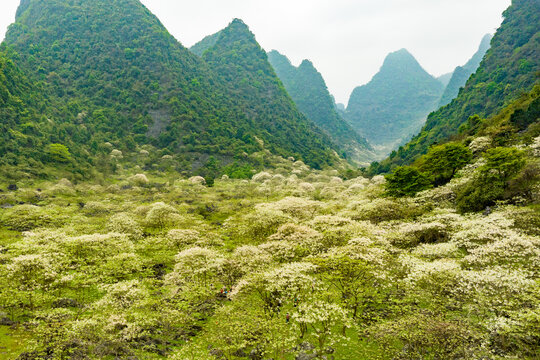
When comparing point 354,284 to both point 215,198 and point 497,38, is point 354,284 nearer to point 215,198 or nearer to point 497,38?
point 215,198

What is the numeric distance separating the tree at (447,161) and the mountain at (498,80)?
63427 millimetres

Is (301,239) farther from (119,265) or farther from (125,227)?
(125,227)

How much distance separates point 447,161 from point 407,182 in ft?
38.1

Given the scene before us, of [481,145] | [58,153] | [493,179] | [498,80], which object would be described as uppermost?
[498,80]

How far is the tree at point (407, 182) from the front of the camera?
5575cm

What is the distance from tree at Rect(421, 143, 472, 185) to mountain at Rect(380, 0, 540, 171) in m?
63.4

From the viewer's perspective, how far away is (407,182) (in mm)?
56812

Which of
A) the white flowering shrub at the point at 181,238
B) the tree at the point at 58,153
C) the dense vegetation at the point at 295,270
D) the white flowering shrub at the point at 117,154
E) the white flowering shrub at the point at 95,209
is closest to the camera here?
the dense vegetation at the point at 295,270

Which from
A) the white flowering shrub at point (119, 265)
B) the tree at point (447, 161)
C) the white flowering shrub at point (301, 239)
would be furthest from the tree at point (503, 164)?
the white flowering shrub at point (119, 265)

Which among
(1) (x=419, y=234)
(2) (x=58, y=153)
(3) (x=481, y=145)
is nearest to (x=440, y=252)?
(1) (x=419, y=234)

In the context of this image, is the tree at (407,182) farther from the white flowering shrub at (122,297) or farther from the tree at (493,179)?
the white flowering shrub at (122,297)

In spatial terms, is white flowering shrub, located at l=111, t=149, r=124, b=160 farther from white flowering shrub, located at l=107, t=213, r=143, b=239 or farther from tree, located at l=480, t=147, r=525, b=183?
tree, located at l=480, t=147, r=525, b=183

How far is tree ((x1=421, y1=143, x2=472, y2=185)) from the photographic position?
59.0m

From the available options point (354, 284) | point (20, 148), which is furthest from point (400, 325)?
point (20, 148)
